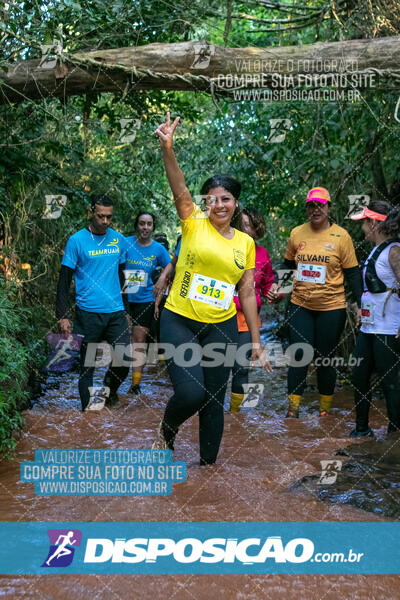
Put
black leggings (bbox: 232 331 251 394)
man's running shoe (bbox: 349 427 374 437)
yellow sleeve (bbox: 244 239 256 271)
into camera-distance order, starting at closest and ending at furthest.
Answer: yellow sleeve (bbox: 244 239 256 271), man's running shoe (bbox: 349 427 374 437), black leggings (bbox: 232 331 251 394)

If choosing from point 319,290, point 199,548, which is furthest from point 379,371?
point 199,548

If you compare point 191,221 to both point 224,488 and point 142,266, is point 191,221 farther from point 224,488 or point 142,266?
point 142,266

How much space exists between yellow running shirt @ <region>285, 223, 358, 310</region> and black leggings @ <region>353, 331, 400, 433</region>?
25.5 inches

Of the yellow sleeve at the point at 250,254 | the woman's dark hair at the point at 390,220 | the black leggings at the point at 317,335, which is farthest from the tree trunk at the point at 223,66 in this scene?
the yellow sleeve at the point at 250,254

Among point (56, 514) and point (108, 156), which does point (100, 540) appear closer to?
point (56, 514)

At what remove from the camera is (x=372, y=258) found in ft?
15.8

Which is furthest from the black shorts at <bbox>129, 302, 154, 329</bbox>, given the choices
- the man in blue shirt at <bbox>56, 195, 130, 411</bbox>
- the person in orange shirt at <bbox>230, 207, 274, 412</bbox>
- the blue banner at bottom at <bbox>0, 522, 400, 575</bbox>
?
the blue banner at bottom at <bbox>0, 522, 400, 575</bbox>

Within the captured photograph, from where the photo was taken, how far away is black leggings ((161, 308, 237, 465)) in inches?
144

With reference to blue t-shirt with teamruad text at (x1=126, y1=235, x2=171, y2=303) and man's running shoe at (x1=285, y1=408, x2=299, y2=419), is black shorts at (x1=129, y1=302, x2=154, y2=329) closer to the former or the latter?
blue t-shirt with teamruad text at (x1=126, y1=235, x2=171, y2=303)

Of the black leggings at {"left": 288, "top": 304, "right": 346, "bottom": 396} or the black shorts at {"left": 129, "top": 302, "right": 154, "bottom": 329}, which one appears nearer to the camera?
the black leggings at {"left": 288, "top": 304, "right": 346, "bottom": 396}

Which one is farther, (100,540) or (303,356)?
(303,356)

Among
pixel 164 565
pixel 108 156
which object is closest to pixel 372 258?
pixel 164 565

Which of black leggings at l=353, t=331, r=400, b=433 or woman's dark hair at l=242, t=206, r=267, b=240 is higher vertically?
woman's dark hair at l=242, t=206, r=267, b=240

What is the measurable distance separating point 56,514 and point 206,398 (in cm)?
110
